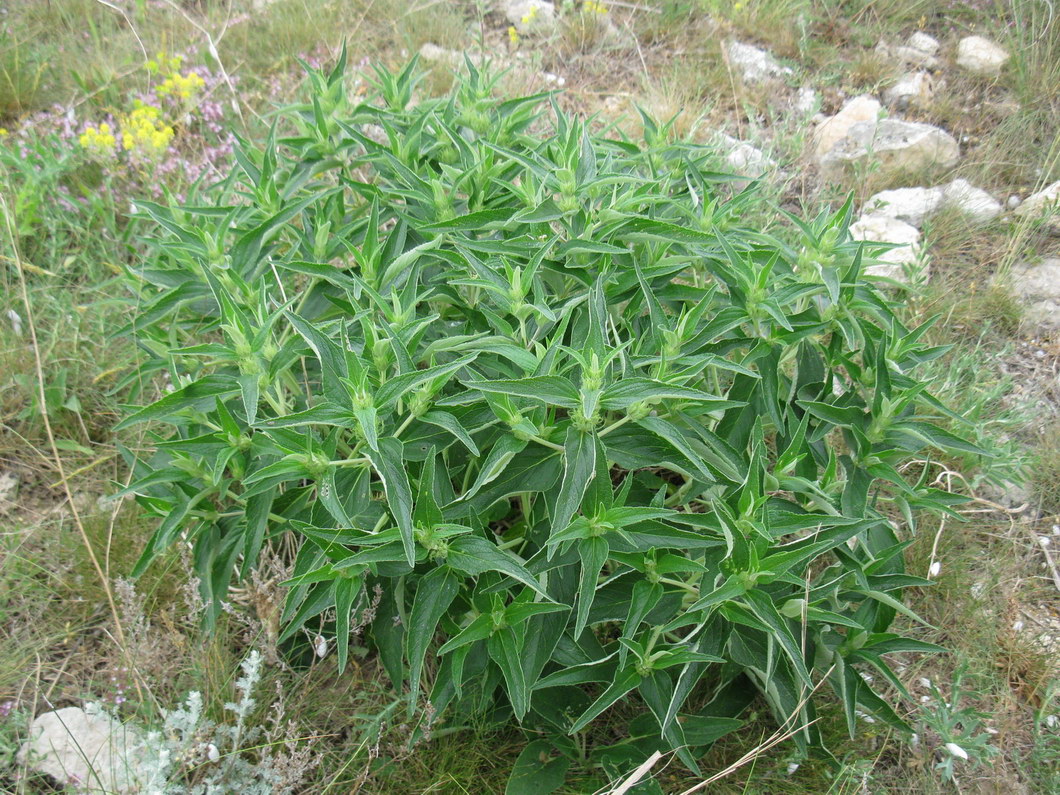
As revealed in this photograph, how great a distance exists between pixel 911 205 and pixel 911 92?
1011mm

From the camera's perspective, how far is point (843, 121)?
14.2 ft

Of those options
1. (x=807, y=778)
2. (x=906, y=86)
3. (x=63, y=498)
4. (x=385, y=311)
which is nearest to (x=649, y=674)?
(x=807, y=778)

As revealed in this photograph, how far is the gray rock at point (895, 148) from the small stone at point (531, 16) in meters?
1.93

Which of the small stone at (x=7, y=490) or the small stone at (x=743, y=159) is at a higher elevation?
the small stone at (x=743, y=159)

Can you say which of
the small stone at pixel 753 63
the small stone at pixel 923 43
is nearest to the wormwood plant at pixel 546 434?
the small stone at pixel 753 63

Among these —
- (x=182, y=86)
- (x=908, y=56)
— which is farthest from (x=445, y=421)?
(x=908, y=56)

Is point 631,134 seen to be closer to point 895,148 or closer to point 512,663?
point 895,148

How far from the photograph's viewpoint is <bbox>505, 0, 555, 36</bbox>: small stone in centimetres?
499

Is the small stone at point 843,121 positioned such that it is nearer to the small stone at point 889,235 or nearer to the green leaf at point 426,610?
the small stone at point 889,235

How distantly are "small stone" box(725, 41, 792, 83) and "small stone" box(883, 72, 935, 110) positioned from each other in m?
0.57

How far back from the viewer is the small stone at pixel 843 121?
14.0 feet

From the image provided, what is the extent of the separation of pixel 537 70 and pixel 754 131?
1.29 metres

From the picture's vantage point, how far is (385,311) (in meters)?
1.92

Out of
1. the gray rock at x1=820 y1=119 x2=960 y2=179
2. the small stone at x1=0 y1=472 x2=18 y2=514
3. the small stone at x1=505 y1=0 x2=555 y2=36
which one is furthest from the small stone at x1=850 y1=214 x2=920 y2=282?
the small stone at x1=0 y1=472 x2=18 y2=514
